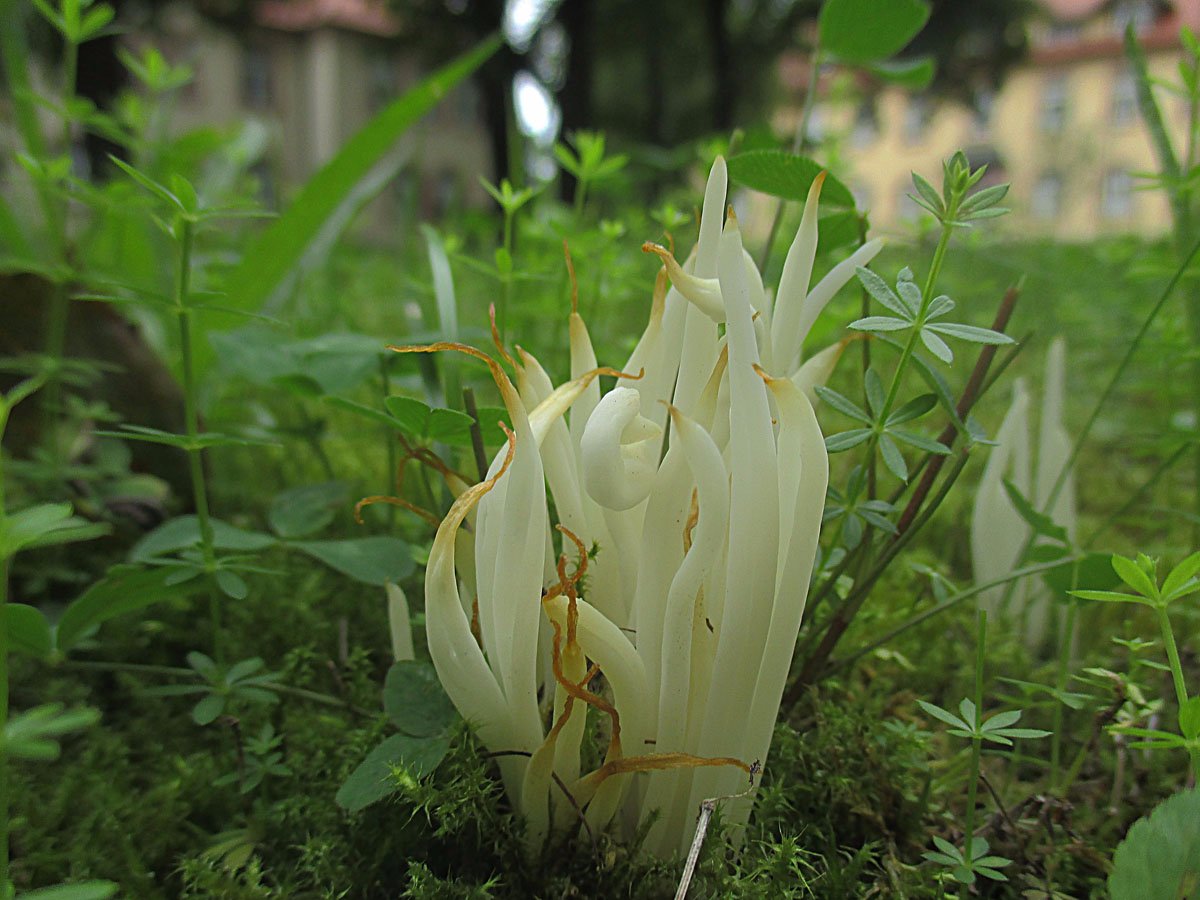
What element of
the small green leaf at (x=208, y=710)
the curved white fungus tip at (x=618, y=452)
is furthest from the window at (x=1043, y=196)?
A: the small green leaf at (x=208, y=710)

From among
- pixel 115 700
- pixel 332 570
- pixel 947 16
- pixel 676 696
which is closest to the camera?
pixel 676 696

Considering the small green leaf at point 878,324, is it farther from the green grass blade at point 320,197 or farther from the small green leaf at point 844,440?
the green grass blade at point 320,197

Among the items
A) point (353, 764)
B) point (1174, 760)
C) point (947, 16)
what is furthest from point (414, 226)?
point (947, 16)

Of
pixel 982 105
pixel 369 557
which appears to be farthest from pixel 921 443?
pixel 982 105

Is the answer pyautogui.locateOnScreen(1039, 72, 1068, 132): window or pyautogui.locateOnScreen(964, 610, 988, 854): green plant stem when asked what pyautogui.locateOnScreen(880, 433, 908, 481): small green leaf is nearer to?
pyautogui.locateOnScreen(964, 610, 988, 854): green plant stem

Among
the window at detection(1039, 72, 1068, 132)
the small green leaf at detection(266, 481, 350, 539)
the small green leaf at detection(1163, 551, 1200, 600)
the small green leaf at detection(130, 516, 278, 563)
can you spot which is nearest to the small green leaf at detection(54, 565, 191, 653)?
the small green leaf at detection(130, 516, 278, 563)

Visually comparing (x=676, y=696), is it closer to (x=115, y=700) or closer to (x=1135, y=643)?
(x=1135, y=643)
